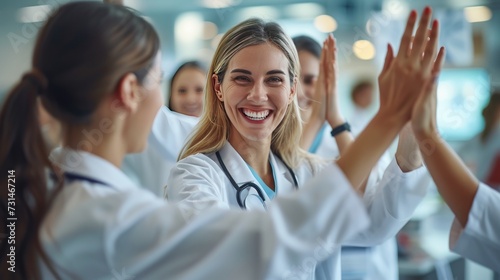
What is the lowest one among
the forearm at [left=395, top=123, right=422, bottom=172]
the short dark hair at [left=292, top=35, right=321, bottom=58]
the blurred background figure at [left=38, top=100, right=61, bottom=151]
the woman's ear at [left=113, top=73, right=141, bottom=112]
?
the forearm at [left=395, top=123, right=422, bottom=172]

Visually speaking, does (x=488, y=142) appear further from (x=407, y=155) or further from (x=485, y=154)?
(x=407, y=155)

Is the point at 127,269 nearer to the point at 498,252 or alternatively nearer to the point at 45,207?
the point at 45,207

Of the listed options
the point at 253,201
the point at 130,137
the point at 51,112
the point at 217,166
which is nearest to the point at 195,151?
the point at 217,166

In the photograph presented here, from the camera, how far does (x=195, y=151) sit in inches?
57.7

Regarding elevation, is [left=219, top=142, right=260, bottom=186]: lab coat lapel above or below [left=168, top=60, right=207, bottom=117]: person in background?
below

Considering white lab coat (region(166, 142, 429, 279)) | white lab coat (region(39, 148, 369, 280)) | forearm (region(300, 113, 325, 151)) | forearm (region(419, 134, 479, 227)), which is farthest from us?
forearm (region(300, 113, 325, 151))

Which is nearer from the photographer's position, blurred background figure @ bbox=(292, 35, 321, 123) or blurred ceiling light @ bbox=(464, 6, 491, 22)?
blurred background figure @ bbox=(292, 35, 321, 123)

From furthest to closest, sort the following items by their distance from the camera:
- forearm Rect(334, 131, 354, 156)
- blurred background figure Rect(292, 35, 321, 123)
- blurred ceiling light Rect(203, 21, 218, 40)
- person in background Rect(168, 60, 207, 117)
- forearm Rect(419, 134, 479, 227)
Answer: blurred ceiling light Rect(203, 21, 218, 40)
person in background Rect(168, 60, 207, 117)
blurred background figure Rect(292, 35, 321, 123)
forearm Rect(334, 131, 354, 156)
forearm Rect(419, 134, 479, 227)

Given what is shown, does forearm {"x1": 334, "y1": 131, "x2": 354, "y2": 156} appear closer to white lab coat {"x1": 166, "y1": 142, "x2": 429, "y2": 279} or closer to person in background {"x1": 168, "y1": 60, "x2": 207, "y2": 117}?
white lab coat {"x1": 166, "y1": 142, "x2": 429, "y2": 279}

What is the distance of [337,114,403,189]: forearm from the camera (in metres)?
0.94

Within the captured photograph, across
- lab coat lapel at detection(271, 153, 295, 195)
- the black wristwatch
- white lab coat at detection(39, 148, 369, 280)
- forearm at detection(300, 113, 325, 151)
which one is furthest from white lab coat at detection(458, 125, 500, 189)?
white lab coat at detection(39, 148, 369, 280)

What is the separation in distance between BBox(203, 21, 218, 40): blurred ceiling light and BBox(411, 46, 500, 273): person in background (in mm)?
5020

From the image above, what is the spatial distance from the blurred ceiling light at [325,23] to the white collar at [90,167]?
5.42 meters

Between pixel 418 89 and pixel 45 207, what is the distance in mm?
670
